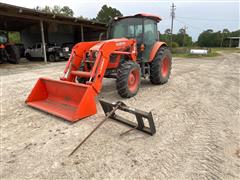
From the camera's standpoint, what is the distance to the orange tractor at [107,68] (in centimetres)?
397

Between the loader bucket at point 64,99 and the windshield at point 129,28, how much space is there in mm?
2485

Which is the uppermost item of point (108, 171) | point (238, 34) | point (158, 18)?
point (238, 34)

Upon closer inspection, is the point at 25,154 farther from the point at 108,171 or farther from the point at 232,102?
the point at 232,102

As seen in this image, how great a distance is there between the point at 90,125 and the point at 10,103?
2486mm

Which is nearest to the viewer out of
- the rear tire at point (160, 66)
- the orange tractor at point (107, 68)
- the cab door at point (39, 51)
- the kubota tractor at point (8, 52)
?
the orange tractor at point (107, 68)

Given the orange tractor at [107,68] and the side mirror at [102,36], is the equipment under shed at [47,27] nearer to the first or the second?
the side mirror at [102,36]

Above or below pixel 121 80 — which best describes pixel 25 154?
below

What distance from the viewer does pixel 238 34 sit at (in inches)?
2869

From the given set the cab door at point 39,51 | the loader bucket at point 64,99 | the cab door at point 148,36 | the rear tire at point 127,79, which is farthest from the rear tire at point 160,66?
the cab door at point 39,51

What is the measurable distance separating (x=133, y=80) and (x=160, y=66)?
1.42 metres

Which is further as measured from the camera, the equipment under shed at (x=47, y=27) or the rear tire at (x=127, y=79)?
the equipment under shed at (x=47, y=27)

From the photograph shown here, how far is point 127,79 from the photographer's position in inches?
183

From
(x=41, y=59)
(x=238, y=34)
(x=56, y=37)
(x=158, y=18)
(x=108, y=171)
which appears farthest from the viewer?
(x=238, y=34)

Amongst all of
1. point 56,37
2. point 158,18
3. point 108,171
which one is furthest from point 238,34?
point 108,171
